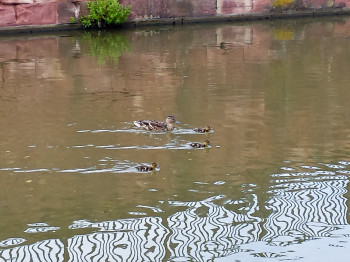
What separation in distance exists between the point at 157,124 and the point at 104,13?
1221 cm

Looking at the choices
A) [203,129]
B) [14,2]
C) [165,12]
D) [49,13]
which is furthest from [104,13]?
[203,129]

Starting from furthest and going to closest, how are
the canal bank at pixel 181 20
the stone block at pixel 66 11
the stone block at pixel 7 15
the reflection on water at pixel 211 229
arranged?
the stone block at pixel 66 11
the canal bank at pixel 181 20
the stone block at pixel 7 15
the reflection on water at pixel 211 229

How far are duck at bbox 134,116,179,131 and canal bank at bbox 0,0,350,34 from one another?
38.1 feet

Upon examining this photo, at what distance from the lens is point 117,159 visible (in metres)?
10.3

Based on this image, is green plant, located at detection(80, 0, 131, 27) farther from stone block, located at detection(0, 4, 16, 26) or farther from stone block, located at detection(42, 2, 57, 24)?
stone block, located at detection(0, 4, 16, 26)

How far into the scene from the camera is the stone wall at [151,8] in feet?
74.8

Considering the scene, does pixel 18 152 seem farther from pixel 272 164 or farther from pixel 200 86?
pixel 200 86

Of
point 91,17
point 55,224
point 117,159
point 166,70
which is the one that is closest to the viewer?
point 55,224

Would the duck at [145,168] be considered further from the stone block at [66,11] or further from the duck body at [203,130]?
the stone block at [66,11]

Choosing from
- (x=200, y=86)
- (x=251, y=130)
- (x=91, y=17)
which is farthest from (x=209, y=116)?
(x=91, y=17)

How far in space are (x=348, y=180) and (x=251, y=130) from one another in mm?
2292

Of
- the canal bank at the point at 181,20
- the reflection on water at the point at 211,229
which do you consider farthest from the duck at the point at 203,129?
the canal bank at the point at 181,20

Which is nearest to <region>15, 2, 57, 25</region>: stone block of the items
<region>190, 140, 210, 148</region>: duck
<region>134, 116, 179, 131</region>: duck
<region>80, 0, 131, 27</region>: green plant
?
<region>80, 0, 131, 27</region>: green plant

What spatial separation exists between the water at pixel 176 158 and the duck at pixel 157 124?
0.10 metres
